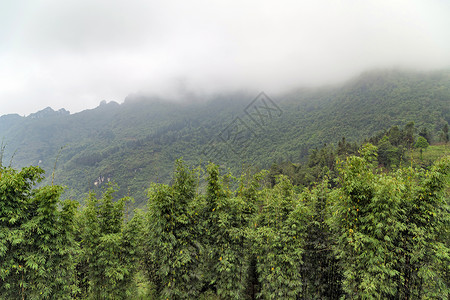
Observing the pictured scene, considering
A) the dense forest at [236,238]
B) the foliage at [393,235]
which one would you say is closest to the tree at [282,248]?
the dense forest at [236,238]

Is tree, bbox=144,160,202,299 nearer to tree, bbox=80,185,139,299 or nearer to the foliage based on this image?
tree, bbox=80,185,139,299

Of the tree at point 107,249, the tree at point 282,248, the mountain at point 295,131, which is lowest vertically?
the mountain at point 295,131

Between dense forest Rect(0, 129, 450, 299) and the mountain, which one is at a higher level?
dense forest Rect(0, 129, 450, 299)

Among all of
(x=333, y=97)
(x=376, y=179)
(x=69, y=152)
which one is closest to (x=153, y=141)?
(x=69, y=152)

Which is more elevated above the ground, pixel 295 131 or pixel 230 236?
pixel 230 236

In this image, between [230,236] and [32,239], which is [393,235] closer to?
[230,236]

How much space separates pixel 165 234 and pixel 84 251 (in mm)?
3447

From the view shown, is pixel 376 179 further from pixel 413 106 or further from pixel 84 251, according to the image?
pixel 413 106

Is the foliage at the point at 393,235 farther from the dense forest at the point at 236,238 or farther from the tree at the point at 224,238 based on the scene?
the tree at the point at 224,238

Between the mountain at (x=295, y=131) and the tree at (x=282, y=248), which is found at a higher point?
the tree at (x=282, y=248)

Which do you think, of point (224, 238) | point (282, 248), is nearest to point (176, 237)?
point (224, 238)

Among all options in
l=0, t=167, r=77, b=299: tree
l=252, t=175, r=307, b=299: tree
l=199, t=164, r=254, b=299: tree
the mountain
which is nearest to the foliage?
l=252, t=175, r=307, b=299: tree

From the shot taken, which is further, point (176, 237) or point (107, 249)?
point (107, 249)

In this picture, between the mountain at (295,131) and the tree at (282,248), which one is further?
the mountain at (295,131)
